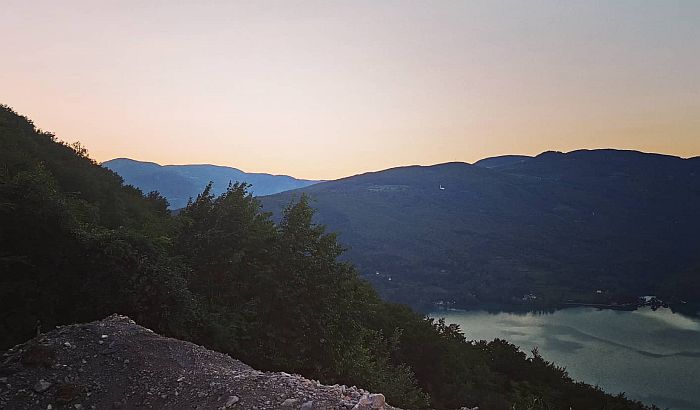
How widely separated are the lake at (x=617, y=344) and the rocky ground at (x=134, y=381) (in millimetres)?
78025

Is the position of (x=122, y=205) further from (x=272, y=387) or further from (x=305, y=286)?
(x=272, y=387)

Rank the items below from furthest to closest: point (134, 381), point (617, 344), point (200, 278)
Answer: point (617, 344), point (200, 278), point (134, 381)

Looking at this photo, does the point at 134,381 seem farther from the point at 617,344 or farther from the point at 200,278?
the point at 617,344

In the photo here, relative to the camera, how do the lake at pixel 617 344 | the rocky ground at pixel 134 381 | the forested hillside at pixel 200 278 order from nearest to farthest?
1. the rocky ground at pixel 134 381
2. the forested hillside at pixel 200 278
3. the lake at pixel 617 344

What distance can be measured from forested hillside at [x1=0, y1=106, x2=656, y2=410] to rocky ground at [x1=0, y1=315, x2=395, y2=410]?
2.46 metres

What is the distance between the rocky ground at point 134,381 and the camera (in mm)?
8227

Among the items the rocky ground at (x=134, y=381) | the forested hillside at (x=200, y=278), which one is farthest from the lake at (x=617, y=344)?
the rocky ground at (x=134, y=381)

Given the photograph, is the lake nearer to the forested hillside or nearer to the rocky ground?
the forested hillside

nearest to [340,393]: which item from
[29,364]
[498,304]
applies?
[29,364]

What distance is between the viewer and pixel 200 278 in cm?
1747

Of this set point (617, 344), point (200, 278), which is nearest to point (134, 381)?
point (200, 278)

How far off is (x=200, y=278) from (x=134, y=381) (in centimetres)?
850

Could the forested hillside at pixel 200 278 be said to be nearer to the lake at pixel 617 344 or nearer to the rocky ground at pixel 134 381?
the rocky ground at pixel 134 381

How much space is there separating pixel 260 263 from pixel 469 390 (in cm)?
2016
